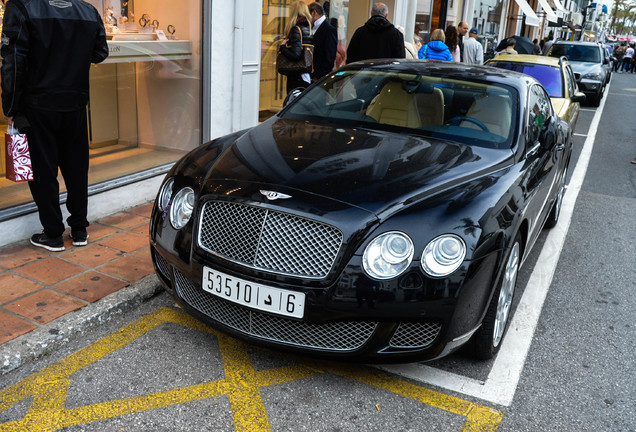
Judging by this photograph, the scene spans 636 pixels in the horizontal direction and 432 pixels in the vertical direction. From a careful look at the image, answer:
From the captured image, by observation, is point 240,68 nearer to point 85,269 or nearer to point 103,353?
point 85,269

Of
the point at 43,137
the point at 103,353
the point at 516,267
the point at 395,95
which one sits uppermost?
the point at 395,95

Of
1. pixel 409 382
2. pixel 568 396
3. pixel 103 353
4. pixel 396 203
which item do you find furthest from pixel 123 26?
pixel 568 396

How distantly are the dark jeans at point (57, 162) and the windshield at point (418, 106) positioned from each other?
1.47 metres

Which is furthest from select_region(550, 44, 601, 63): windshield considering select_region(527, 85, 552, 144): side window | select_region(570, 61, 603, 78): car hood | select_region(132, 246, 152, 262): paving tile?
select_region(132, 246, 152, 262): paving tile

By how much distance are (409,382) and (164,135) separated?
419 cm

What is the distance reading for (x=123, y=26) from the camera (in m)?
5.73

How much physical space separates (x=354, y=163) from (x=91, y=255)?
84.0 inches

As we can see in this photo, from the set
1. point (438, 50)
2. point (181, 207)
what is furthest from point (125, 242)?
point (438, 50)

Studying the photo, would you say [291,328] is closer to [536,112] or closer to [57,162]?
[57,162]

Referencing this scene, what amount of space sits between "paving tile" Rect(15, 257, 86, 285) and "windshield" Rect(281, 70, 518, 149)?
1757 millimetres

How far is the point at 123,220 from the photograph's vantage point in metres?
5.12

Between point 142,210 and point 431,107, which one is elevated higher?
point 431,107

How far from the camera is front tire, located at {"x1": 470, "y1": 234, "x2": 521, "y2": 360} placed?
3137 mm

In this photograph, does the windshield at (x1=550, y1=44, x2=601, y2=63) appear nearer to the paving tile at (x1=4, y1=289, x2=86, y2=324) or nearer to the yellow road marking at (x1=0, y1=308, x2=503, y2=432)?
the yellow road marking at (x1=0, y1=308, x2=503, y2=432)
